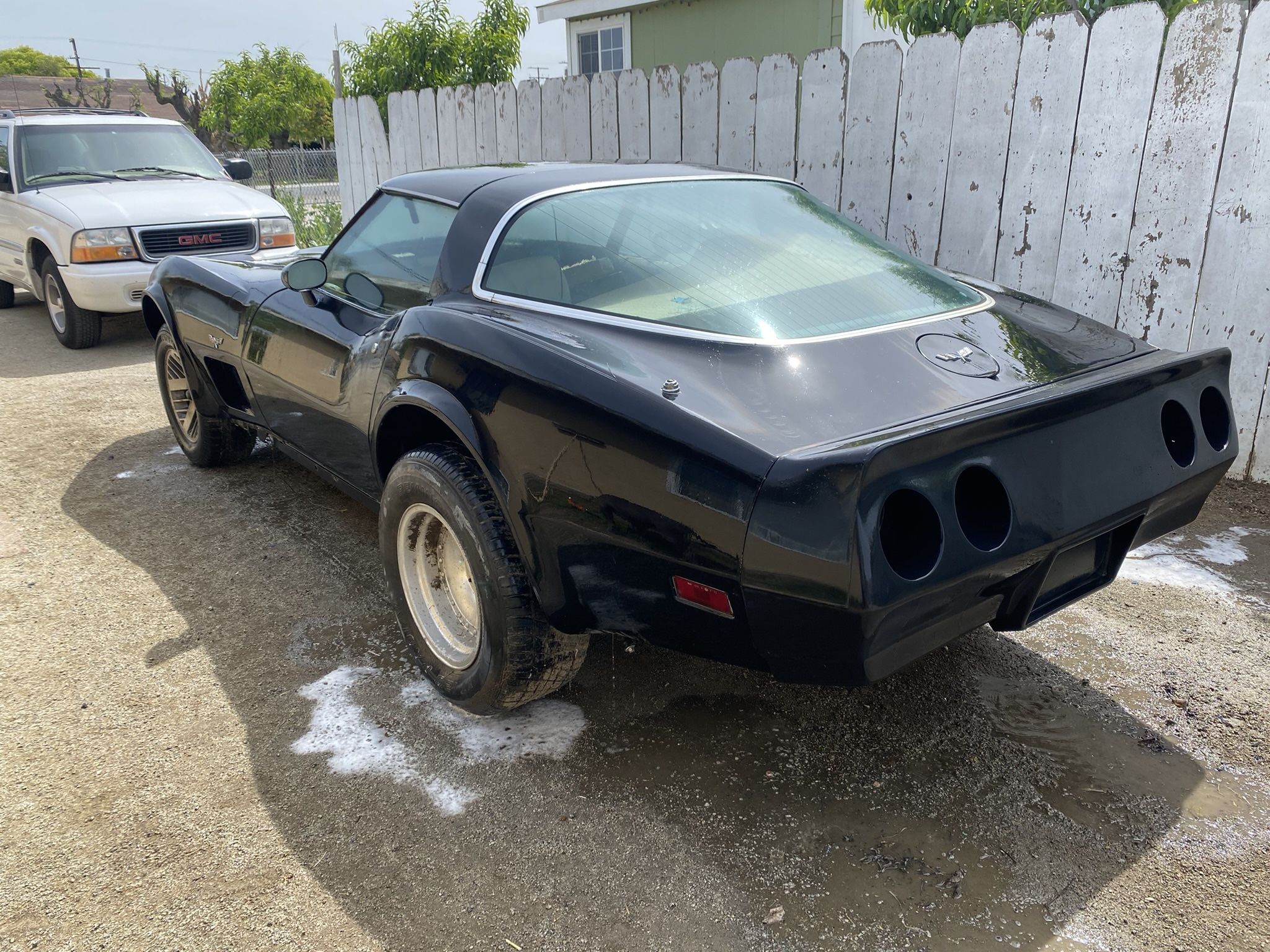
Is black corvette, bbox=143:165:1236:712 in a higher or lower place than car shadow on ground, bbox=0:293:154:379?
higher

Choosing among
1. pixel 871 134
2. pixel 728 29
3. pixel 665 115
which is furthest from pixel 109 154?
pixel 728 29

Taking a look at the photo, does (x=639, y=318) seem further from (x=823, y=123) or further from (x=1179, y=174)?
(x=823, y=123)

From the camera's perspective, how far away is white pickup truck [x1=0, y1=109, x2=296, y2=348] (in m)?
7.38

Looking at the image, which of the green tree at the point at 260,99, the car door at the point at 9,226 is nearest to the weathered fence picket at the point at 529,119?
the car door at the point at 9,226

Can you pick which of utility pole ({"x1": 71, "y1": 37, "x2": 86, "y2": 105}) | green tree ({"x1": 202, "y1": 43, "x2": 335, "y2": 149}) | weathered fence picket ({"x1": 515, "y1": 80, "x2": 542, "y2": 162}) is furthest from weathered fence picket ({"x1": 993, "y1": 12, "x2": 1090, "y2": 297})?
utility pole ({"x1": 71, "y1": 37, "x2": 86, "y2": 105})

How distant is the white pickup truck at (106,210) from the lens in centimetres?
738

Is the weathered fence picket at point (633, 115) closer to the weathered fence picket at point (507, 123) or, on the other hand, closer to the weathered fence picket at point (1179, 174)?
the weathered fence picket at point (507, 123)

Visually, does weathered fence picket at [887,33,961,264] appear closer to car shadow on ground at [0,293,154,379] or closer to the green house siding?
car shadow on ground at [0,293,154,379]

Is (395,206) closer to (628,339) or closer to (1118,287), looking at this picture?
(628,339)

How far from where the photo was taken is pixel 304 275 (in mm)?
3422

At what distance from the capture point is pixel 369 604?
359 cm

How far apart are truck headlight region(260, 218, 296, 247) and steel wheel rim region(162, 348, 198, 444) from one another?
338 cm

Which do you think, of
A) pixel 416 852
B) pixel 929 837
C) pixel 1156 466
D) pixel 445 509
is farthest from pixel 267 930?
pixel 1156 466

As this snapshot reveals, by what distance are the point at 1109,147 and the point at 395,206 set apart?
10.8 ft
